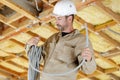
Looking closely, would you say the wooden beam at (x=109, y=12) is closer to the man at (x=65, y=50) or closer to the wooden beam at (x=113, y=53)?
the man at (x=65, y=50)

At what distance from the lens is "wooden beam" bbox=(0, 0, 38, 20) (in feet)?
9.74

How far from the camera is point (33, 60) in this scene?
216 centimetres

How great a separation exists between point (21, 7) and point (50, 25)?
1.89ft

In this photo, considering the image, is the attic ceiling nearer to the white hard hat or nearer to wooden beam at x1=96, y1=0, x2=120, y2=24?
wooden beam at x1=96, y1=0, x2=120, y2=24

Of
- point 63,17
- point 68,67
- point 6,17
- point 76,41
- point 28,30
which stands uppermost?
point 63,17

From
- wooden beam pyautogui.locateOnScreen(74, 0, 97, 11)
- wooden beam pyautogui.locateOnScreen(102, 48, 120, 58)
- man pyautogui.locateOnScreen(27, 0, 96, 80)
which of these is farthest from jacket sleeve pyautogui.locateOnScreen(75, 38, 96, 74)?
wooden beam pyautogui.locateOnScreen(102, 48, 120, 58)

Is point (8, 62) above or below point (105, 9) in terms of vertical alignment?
below

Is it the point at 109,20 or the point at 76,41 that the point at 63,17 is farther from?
the point at 109,20

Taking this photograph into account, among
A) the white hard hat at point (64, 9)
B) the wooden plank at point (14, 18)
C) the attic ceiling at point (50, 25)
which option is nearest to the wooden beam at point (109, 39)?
the attic ceiling at point (50, 25)

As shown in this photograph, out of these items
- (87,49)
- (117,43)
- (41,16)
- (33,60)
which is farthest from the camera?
(117,43)

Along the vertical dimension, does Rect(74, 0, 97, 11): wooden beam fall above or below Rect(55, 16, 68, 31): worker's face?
below

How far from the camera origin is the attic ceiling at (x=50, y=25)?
10.0ft

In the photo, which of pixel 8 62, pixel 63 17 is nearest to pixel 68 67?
pixel 63 17

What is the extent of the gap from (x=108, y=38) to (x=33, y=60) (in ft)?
5.92
